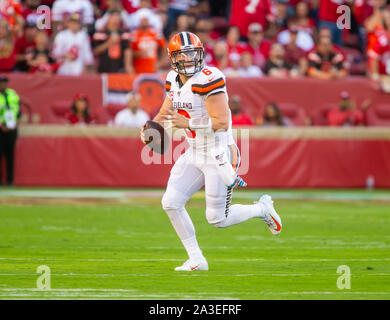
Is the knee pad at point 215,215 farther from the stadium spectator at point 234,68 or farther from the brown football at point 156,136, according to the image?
the stadium spectator at point 234,68

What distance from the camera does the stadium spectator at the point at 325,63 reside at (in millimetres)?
17516

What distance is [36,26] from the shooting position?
680 inches

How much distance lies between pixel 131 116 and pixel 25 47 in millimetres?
2756

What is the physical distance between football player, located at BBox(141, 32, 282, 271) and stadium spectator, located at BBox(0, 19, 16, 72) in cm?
932

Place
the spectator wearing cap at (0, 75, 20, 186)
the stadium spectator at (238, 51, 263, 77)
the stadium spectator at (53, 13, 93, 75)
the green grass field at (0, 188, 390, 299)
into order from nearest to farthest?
1. the green grass field at (0, 188, 390, 299)
2. the spectator wearing cap at (0, 75, 20, 186)
3. the stadium spectator at (53, 13, 93, 75)
4. the stadium spectator at (238, 51, 263, 77)

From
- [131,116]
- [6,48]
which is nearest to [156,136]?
[131,116]

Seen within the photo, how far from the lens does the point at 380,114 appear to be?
693 inches

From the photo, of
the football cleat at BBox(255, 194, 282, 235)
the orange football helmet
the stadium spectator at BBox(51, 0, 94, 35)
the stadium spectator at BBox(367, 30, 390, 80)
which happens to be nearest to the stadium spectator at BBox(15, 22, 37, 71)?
the stadium spectator at BBox(51, 0, 94, 35)

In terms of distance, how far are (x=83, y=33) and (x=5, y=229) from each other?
7141mm

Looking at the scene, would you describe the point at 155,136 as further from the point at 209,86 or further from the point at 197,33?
the point at 197,33

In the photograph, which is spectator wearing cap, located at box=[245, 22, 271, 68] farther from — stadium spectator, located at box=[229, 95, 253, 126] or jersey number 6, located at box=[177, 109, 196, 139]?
jersey number 6, located at box=[177, 109, 196, 139]

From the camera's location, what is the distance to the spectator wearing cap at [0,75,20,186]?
15.3 m
